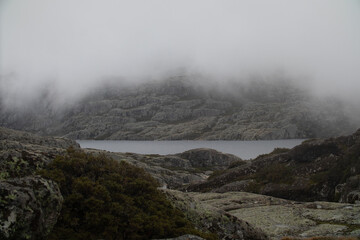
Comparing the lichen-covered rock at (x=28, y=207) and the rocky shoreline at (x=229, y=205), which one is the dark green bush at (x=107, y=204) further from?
the rocky shoreline at (x=229, y=205)

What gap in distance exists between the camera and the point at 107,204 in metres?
12.4

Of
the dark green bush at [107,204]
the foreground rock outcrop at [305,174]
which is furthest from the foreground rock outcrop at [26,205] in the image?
the foreground rock outcrop at [305,174]

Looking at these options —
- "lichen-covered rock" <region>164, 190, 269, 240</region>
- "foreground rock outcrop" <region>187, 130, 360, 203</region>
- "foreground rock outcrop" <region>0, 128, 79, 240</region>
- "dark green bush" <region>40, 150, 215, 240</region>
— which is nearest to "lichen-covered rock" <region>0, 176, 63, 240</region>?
"foreground rock outcrop" <region>0, 128, 79, 240</region>

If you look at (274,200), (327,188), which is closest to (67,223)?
(274,200)

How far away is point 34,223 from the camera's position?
9383mm

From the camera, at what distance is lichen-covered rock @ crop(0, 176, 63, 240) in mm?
8750

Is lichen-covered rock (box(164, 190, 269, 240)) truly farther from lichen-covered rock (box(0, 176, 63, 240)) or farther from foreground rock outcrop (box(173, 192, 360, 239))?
lichen-covered rock (box(0, 176, 63, 240))

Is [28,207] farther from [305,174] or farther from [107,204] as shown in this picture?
[305,174]

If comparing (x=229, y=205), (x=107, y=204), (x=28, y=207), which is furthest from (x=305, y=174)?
(x=28, y=207)

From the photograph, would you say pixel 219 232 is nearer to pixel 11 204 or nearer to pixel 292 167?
pixel 11 204

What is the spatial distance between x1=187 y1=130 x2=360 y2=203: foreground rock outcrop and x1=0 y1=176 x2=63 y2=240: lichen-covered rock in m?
30.4

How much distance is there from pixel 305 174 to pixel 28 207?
1807 inches

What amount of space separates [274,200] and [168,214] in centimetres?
2324

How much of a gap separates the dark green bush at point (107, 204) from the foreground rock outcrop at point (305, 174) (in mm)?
25236
